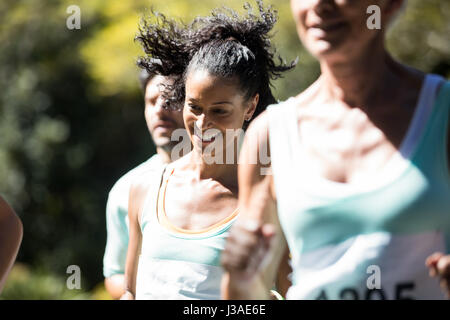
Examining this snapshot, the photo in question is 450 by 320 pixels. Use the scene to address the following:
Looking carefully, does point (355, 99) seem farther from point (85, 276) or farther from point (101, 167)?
point (101, 167)

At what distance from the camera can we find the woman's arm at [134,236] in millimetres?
2969

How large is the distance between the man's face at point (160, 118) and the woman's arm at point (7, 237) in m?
1.16

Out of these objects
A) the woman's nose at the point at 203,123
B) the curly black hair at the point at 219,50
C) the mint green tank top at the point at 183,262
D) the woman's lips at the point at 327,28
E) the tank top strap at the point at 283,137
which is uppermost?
the curly black hair at the point at 219,50

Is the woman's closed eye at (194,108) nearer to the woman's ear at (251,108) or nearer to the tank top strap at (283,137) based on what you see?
the woman's ear at (251,108)

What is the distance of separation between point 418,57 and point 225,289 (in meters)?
Answer: 7.97

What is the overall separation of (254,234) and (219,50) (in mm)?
1015

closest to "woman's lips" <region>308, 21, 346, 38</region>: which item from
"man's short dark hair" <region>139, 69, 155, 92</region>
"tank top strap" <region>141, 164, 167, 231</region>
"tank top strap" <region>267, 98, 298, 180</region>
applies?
"tank top strap" <region>267, 98, 298, 180</region>

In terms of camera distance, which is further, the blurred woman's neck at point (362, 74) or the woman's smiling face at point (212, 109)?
the woman's smiling face at point (212, 109)

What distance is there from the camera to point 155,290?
268 cm

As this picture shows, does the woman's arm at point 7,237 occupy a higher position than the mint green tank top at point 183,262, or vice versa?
the woman's arm at point 7,237

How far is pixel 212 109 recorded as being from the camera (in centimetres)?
262

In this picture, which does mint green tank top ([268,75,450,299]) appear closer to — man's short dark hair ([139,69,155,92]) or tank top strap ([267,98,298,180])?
tank top strap ([267,98,298,180])

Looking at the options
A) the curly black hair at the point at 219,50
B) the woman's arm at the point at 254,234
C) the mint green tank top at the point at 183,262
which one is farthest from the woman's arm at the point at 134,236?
the woman's arm at the point at 254,234
